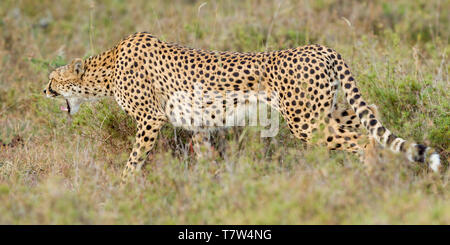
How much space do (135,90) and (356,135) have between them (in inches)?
72.6

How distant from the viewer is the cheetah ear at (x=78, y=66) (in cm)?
506

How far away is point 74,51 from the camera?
838cm

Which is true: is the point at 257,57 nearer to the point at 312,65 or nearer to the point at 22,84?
the point at 312,65

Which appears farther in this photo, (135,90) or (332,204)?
(135,90)

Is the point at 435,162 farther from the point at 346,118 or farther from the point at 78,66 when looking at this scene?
the point at 78,66

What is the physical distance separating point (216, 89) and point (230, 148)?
21.9 inches

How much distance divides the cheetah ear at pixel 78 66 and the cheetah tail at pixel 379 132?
7.35 feet

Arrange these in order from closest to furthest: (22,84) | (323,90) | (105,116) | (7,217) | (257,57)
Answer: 1. (7,217)
2. (323,90)
3. (257,57)
4. (105,116)
5. (22,84)

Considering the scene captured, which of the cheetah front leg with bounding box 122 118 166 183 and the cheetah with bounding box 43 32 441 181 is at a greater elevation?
the cheetah with bounding box 43 32 441 181

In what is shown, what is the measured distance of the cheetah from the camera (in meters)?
4.32

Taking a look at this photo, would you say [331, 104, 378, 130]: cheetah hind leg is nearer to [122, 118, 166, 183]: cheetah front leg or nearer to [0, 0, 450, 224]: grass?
[0, 0, 450, 224]: grass

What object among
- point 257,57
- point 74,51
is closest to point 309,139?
Result: point 257,57

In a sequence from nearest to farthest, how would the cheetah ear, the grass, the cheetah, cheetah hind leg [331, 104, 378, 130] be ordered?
the grass
the cheetah
cheetah hind leg [331, 104, 378, 130]
the cheetah ear

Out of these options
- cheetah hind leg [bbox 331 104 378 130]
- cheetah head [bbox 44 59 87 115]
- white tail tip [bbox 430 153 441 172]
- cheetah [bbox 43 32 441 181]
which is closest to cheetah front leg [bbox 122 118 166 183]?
cheetah [bbox 43 32 441 181]
